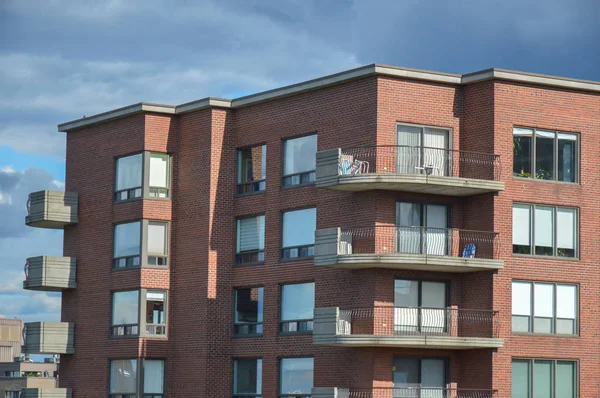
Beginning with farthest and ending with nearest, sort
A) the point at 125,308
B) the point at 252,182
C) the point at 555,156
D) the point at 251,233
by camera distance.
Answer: the point at 125,308
the point at 252,182
the point at 251,233
the point at 555,156

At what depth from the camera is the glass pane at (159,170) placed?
194 feet

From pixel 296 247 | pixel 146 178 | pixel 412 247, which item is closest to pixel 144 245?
pixel 146 178

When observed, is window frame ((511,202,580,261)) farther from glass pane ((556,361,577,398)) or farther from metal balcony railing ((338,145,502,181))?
glass pane ((556,361,577,398))

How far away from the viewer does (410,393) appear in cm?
5016

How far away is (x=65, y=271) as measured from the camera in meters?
61.9

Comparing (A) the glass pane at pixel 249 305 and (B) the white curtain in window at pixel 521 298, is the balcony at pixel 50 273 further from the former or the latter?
(B) the white curtain in window at pixel 521 298

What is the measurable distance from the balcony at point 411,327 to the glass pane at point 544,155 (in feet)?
20.2

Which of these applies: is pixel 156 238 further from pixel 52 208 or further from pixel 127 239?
pixel 52 208

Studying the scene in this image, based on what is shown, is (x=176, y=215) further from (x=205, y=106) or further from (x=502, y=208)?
(x=502, y=208)

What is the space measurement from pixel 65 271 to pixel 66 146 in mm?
6623

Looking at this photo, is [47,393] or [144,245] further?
[47,393]

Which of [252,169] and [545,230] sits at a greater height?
[252,169]

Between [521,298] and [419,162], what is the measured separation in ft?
21.6

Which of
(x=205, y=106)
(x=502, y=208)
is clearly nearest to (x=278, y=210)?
(x=205, y=106)
